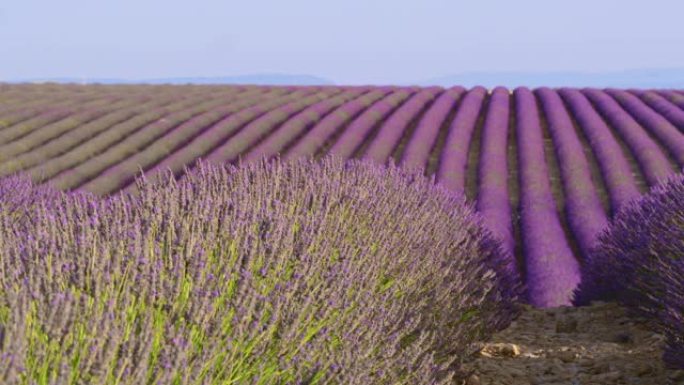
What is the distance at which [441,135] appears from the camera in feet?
65.0

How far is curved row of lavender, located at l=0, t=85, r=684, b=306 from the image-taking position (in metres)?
12.9

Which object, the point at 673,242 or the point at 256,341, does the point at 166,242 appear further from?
the point at 673,242

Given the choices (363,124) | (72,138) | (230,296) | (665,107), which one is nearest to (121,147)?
(72,138)

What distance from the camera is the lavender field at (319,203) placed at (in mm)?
3010

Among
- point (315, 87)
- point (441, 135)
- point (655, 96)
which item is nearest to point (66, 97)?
point (315, 87)

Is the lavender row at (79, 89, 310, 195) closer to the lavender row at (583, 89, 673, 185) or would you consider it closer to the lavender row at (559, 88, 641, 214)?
the lavender row at (559, 88, 641, 214)

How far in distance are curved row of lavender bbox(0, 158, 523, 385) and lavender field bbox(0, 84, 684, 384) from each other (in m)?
0.02

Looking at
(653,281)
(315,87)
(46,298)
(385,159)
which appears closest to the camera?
(46,298)

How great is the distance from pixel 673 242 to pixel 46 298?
416cm

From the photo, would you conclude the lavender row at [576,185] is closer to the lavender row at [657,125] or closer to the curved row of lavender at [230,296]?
the lavender row at [657,125]

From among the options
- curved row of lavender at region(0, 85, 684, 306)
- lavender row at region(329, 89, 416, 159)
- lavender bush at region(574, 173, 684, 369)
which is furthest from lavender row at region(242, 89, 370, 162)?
lavender bush at region(574, 173, 684, 369)

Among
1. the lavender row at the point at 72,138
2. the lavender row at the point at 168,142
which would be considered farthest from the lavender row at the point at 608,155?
the lavender row at the point at 72,138

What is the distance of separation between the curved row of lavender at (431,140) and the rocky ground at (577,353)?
1040 mm

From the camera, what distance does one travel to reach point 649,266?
623 cm
